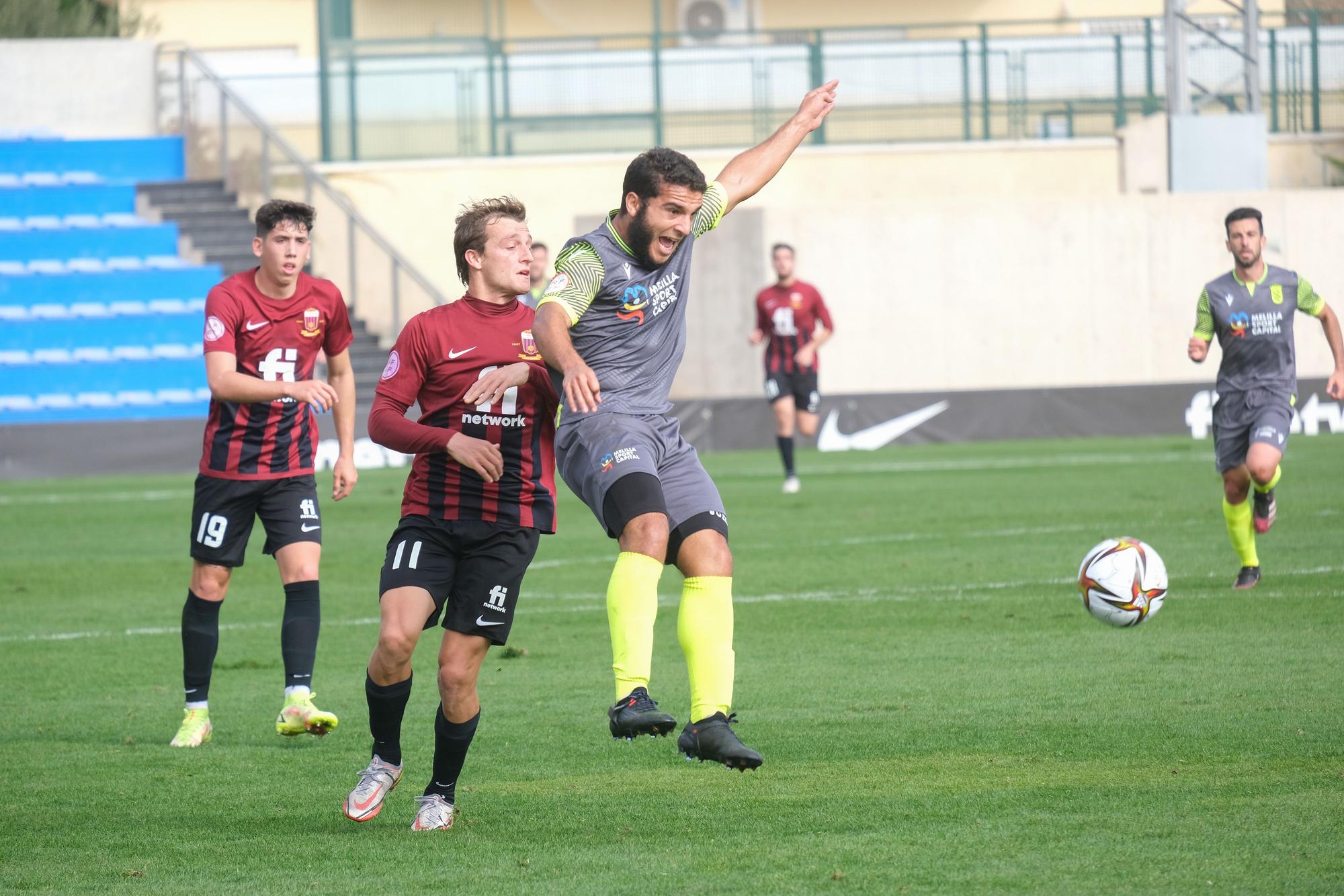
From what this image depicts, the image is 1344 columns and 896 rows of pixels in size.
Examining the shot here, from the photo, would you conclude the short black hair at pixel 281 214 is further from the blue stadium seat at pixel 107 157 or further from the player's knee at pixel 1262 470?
the blue stadium seat at pixel 107 157

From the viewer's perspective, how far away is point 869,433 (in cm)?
2291

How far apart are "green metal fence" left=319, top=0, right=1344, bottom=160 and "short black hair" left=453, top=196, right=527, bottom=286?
22.0 m

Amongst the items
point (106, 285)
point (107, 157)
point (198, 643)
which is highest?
point (107, 157)

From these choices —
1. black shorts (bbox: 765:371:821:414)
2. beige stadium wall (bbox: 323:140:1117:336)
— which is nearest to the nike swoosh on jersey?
beige stadium wall (bbox: 323:140:1117:336)

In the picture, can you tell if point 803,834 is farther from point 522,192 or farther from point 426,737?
point 522,192

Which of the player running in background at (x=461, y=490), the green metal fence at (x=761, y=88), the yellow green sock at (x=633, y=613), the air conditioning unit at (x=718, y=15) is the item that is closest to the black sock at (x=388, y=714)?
the player running in background at (x=461, y=490)

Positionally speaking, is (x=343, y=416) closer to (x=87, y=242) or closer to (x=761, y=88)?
(x=87, y=242)

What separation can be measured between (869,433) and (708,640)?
17996mm

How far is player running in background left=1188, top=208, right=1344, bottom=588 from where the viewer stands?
984 cm

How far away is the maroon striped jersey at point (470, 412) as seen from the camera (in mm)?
5176

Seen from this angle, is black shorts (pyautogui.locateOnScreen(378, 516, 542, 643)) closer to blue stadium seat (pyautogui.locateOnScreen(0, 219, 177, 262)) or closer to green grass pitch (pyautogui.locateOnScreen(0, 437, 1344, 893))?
green grass pitch (pyautogui.locateOnScreen(0, 437, 1344, 893))

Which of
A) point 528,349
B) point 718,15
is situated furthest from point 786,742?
point 718,15

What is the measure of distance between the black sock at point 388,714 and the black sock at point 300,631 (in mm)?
1361

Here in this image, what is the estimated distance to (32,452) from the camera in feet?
68.6
